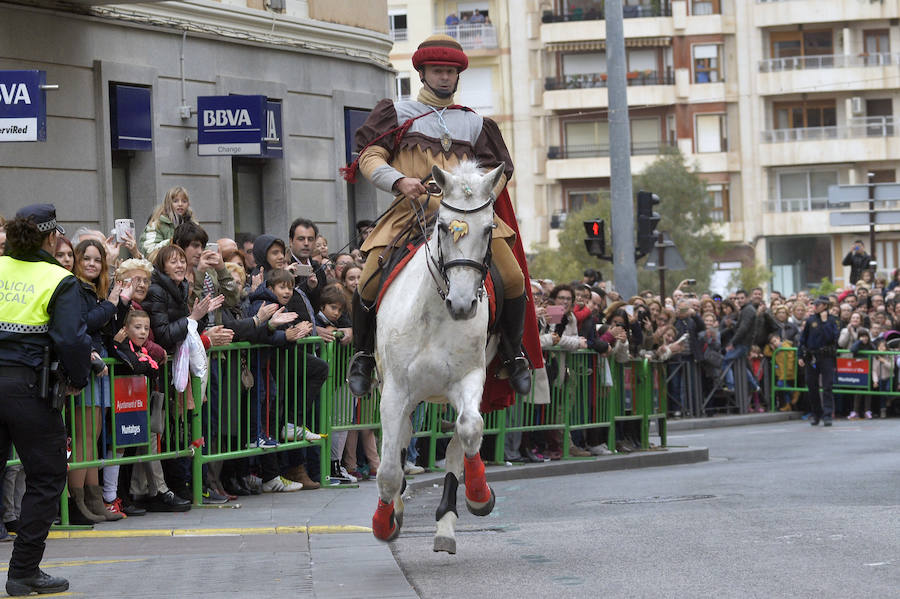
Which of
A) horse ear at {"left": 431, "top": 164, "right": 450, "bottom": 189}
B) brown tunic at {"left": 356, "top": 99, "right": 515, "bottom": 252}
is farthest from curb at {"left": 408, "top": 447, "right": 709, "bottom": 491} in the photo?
horse ear at {"left": 431, "top": 164, "right": 450, "bottom": 189}

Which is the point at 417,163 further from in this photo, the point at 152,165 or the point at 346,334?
the point at 152,165

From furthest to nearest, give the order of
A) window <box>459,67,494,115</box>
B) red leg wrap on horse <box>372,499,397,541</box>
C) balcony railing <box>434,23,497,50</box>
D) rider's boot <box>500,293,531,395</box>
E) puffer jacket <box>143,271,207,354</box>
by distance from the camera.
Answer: window <box>459,67,494,115</box>, balcony railing <box>434,23,497,50</box>, puffer jacket <box>143,271,207,354</box>, rider's boot <box>500,293,531,395</box>, red leg wrap on horse <box>372,499,397,541</box>

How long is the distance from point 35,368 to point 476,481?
2.61m

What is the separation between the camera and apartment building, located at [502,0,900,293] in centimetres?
6969

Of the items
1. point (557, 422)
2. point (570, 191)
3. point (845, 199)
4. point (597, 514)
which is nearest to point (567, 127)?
point (570, 191)

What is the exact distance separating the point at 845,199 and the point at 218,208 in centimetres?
1521

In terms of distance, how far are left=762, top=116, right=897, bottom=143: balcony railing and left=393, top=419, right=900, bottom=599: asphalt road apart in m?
56.5

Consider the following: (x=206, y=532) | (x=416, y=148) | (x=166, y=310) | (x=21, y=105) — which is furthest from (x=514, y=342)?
(x=21, y=105)

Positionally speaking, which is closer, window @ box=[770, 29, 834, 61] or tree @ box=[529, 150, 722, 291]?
tree @ box=[529, 150, 722, 291]

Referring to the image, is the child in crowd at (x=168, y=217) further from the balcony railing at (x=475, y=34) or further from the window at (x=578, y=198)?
the balcony railing at (x=475, y=34)

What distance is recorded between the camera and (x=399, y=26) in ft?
242

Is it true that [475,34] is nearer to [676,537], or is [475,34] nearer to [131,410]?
[131,410]

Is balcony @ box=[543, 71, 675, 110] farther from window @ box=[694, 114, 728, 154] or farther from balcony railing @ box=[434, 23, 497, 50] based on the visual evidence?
balcony railing @ box=[434, 23, 497, 50]

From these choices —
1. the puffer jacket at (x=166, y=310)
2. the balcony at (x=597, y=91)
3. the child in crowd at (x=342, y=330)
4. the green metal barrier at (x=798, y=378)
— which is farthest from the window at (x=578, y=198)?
the puffer jacket at (x=166, y=310)
